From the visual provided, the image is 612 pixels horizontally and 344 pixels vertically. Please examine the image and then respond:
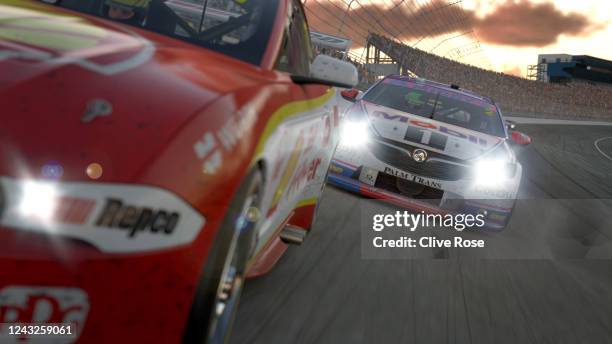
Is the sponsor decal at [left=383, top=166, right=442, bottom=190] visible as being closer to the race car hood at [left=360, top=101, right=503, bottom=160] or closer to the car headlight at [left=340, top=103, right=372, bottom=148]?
the race car hood at [left=360, top=101, right=503, bottom=160]

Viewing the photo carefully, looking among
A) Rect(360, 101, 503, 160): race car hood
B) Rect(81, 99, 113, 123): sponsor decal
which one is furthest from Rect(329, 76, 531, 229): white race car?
Rect(81, 99, 113, 123): sponsor decal

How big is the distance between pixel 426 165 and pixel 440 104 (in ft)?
4.38

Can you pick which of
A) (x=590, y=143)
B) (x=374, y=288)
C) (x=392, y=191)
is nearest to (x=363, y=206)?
(x=392, y=191)

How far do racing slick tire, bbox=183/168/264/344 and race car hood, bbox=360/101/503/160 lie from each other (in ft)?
11.9

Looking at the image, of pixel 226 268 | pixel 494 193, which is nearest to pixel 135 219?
pixel 226 268

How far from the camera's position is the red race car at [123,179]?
1.37 meters

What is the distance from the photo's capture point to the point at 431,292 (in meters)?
3.61

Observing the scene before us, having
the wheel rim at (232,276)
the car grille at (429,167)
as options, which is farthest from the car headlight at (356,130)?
the wheel rim at (232,276)

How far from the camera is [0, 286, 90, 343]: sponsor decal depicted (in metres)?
1.37

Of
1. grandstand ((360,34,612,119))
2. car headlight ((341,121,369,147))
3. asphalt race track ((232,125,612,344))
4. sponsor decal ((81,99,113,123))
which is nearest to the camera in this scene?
sponsor decal ((81,99,113,123))

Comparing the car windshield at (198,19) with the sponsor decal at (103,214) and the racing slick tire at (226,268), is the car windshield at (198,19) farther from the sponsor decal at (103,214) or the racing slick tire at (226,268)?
the sponsor decal at (103,214)

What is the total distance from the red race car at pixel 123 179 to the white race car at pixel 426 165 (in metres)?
3.54

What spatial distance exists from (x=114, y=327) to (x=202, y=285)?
260mm
